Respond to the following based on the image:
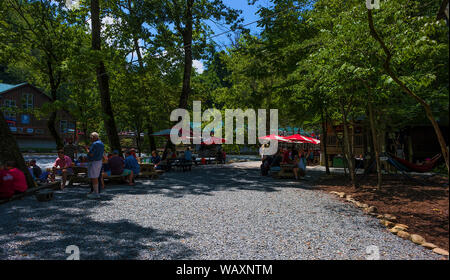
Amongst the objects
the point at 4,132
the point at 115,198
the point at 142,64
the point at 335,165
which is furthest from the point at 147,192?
the point at 335,165

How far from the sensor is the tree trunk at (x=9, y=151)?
7629 millimetres

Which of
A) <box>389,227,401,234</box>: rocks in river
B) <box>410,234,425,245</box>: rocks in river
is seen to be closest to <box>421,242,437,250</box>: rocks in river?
<box>410,234,425,245</box>: rocks in river

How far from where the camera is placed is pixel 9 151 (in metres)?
7.72

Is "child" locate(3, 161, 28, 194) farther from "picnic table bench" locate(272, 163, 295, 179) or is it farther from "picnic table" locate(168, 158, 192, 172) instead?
"picnic table bench" locate(272, 163, 295, 179)

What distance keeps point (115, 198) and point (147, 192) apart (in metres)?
1.20

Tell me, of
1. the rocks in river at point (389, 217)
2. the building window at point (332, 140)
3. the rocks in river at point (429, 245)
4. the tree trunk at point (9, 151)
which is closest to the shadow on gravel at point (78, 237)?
the tree trunk at point (9, 151)

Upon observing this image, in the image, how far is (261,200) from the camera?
7.29 meters

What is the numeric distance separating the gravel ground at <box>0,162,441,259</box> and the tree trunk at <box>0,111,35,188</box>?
1.60 metres

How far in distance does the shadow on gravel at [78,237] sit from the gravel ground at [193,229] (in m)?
0.01

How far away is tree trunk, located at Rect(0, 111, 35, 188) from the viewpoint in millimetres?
7629

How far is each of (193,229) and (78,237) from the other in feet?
5.82

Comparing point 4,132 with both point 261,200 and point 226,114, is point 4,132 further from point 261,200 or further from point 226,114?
point 226,114

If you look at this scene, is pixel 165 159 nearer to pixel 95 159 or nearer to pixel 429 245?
pixel 95 159

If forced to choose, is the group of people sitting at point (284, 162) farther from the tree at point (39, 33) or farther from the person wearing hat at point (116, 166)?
the tree at point (39, 33)
